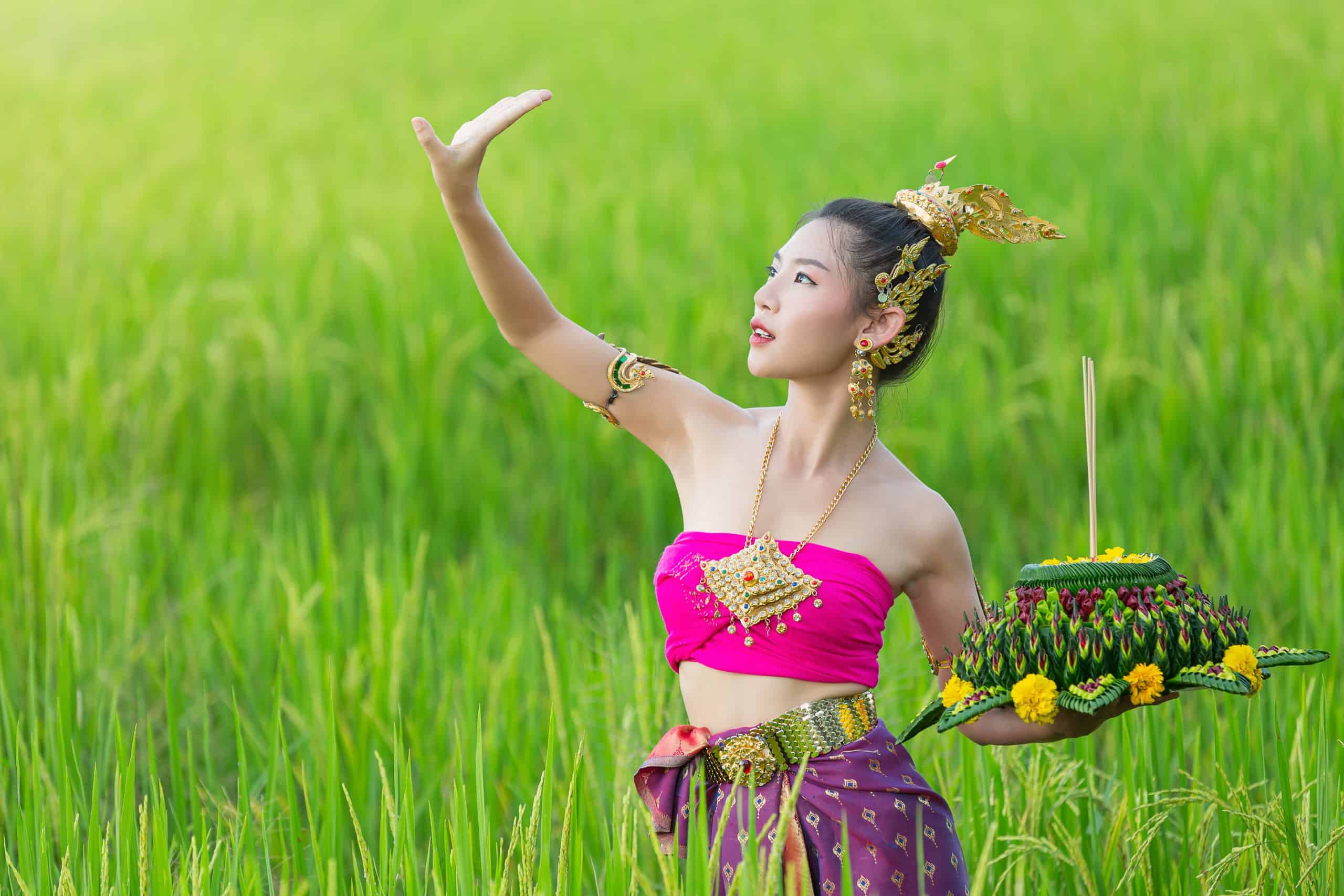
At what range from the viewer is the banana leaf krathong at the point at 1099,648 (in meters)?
1.33

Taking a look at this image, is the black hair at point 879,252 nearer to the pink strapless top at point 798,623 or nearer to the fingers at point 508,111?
the pink strapless top at point 798,623

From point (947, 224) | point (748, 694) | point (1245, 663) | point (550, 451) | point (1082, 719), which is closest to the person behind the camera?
point (1245, 663)

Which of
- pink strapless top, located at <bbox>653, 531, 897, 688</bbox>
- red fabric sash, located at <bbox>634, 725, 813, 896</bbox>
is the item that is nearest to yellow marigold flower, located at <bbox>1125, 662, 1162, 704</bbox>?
pink strapless top, located at <bbox>653, 531, 897, 688</bbox>

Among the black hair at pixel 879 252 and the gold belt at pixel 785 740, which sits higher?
the black hair at pixel 879 252

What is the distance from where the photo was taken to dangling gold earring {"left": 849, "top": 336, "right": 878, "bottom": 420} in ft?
5.25

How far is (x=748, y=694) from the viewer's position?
1.54 meters

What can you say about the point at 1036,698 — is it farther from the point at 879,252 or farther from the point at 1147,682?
the point at 879,252

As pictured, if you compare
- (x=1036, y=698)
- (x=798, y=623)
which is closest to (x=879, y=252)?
(x=798, y=623)

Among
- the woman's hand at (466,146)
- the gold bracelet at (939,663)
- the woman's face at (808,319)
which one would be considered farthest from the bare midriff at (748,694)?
the woman's hand at (466,146)

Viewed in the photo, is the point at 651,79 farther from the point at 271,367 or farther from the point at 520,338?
the point at 520,338

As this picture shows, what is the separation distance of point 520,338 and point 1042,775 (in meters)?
1.14

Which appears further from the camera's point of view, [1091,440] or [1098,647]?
[1091,440]

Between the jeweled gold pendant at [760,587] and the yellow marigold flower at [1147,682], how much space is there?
37 cm

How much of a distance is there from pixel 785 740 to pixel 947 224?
0.70 meters
